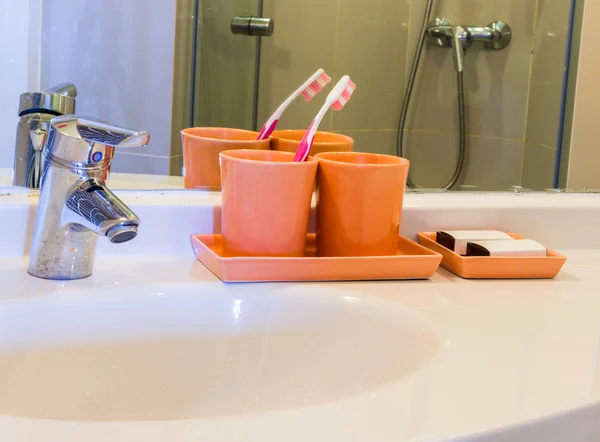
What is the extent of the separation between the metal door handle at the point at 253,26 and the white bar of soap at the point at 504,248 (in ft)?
1.20

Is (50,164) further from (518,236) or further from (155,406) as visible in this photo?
(518,236)

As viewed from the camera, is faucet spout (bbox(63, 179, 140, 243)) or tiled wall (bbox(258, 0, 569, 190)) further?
tiled wall (bbox(258, 0, 569, 190))

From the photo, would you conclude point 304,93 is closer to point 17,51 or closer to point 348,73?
point 348,73

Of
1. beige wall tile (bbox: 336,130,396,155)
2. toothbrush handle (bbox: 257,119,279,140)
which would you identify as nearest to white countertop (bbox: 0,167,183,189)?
toothbrush handle (bbox: 257,119,279,140)

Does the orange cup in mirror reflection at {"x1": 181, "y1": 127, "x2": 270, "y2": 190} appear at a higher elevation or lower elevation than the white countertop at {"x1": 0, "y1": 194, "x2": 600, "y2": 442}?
higher

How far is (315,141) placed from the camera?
84 cm

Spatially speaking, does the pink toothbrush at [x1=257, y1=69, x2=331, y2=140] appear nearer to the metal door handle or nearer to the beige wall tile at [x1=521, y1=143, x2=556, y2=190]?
the metal door handle

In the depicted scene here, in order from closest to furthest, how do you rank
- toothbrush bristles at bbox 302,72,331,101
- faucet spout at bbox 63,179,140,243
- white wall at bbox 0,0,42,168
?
faucet spout at bbox 63,179,140,243 < white wall at bbox 0,0,42,168 < toothbrush bristles at bbox 302,72,331,101

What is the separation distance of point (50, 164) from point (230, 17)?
0.34 meters

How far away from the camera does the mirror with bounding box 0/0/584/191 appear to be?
0.79 m

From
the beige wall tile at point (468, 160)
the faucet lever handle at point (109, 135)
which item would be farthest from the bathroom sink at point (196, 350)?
the beige wall tile at point (468, 160)

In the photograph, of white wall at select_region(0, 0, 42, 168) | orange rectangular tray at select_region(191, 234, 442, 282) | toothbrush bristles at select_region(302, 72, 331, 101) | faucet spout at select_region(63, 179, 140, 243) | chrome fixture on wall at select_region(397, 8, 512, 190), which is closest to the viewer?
faucet spout at select_region(63, 179, 140, 243)

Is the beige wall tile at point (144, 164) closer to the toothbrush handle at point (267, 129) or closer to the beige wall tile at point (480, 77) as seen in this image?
the toothbrush handle at point (267, 129)

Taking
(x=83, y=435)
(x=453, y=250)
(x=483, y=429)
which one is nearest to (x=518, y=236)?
(x=453, y=250)
